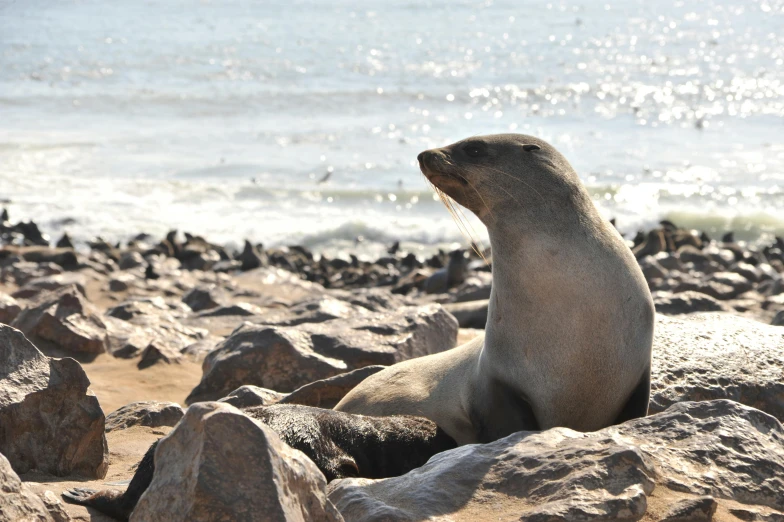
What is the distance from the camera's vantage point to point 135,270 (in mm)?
13625

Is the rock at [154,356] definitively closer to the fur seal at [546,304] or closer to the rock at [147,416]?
the rock at [147,416]

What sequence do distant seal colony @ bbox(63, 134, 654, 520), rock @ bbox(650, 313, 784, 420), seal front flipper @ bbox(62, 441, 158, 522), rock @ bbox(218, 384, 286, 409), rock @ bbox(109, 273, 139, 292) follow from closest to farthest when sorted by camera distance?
seal front flipper @ bbox(62, 441, 158, 522) < distant seal colony @ bbox(63, 134, 654, 520) < rock @ bbox(650, 313, 784, 420) < rock @ bbox(218, 384, 286, 409) < rock @ bbox(109, 273, 139, 292)

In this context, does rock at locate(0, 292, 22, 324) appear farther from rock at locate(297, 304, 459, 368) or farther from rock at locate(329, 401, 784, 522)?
rock at locate(329, 401, 784, 522)

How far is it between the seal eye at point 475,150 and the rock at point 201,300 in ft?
20.9

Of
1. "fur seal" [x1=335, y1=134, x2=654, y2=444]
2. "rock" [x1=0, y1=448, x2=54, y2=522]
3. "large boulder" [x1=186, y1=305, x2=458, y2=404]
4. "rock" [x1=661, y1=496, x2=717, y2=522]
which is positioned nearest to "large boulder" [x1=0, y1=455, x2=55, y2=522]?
"rock" [x1=0, y1=448, x2=54, y2=522]

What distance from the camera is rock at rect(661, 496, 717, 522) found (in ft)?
10.5

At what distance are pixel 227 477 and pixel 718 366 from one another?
3.62 m

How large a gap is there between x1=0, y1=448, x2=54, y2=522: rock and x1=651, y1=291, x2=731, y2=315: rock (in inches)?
284

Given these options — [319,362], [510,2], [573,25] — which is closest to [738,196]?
[319,362]

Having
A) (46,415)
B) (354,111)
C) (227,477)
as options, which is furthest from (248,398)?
(354,111)

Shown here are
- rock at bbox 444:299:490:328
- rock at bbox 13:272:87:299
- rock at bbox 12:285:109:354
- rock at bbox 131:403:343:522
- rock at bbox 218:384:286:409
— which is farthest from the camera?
rock at bbox 13:272:87:299

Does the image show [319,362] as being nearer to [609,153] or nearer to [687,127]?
[609,153]

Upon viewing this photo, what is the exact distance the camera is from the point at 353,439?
14.1ft

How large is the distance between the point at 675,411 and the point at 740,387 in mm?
1624
